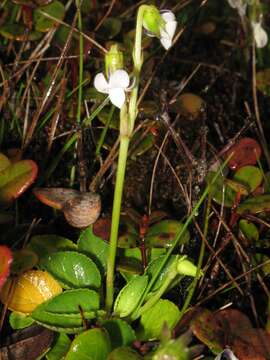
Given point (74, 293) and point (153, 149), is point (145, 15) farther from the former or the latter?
point (153, 149)

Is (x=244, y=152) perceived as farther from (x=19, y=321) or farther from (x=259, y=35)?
(x=19, y=321)

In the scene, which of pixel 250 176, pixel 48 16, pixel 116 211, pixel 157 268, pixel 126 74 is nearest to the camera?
pixel 126 74

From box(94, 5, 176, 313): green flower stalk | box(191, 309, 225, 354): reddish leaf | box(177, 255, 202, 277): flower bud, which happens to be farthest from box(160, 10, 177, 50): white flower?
box(191, 309, 225, 354): reddish leaf

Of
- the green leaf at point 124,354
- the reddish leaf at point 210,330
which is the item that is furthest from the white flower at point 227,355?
the green leaf at point 124,354

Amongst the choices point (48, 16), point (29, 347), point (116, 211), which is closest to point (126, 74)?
point (116, 211)

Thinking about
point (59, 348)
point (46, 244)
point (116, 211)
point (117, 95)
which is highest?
point (117, 95)

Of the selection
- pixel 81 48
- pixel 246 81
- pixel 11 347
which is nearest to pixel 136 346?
pixel 11 347

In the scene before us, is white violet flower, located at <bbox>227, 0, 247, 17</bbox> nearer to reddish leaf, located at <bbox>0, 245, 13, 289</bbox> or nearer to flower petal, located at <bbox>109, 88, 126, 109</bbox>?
flower petal, located at <bbox>109, 88, 126, 109</bbox>
